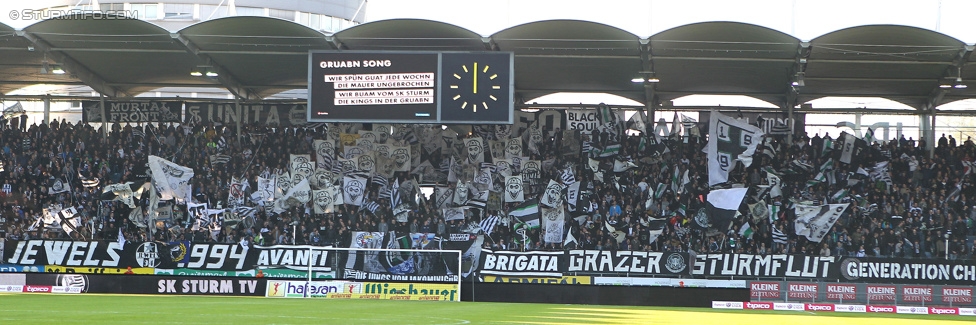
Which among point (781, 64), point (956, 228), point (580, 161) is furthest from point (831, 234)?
point (580, 161)

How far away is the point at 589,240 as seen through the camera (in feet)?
107

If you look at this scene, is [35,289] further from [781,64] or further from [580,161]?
[781,64]

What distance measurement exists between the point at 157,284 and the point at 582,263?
1237 cm

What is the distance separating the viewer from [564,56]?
110 feet

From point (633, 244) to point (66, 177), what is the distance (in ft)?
64.4

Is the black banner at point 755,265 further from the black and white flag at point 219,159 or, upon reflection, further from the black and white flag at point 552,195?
the black and white flag at point 219,159

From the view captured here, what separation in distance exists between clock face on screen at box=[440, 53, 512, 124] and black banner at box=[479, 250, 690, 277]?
4370 mm

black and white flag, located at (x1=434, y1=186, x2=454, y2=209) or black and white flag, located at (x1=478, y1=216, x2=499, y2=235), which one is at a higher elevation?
black and white flag, located at (x1=434, y1=186, x2=454, y2=209)

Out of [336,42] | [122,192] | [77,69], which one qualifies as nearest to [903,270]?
[336,42]

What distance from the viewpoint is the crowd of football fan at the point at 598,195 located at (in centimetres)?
3244

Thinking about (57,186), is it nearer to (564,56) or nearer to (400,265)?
(400,265)

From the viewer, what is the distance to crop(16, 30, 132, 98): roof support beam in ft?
107

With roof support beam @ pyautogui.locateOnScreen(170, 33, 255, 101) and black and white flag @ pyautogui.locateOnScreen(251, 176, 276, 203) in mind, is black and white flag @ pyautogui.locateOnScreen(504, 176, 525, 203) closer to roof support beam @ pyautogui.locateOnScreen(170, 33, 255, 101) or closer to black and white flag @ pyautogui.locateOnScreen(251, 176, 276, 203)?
black and white flag @ pyautogui.locateOnScreen(251, 176, 276, 203)

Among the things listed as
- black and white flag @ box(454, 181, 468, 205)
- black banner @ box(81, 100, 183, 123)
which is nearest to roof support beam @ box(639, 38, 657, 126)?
black and white flag @ box(454, 181, 468, 205)
